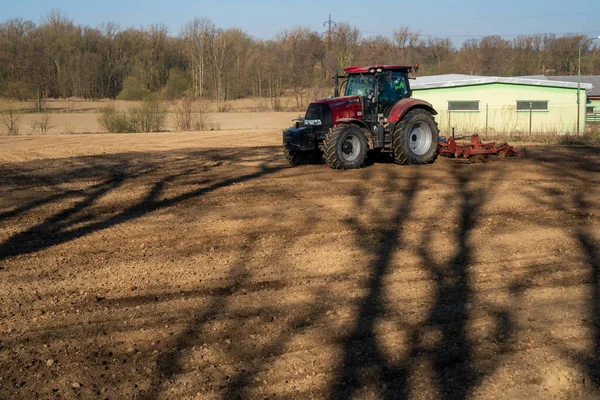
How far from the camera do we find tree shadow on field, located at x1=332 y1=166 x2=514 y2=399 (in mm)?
4863

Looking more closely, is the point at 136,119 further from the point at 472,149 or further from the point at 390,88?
the point at 472,149

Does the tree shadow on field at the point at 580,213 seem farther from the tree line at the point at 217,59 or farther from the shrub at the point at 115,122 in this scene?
the tree line at the point at 217,59

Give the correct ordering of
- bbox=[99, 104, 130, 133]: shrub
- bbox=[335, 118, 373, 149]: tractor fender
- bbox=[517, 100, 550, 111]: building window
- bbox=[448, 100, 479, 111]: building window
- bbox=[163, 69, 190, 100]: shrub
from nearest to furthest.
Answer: bbox=[335, 118, 373, 149]: tractor fender < bbox=[99, 104, 130, 133]: shrub < bbox=[517, 100, 550, 111]: building window < bbox=[448, 100, 479, 111]: building window < bbox=[163, 69, 190, 100]: shrub

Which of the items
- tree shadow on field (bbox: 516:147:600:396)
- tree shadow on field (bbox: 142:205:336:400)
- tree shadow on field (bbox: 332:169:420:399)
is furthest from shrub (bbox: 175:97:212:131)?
tree shadow on field (bbox: 142:205:336:400)

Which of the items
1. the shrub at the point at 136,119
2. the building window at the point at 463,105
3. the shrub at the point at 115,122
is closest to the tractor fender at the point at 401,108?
the building window at the point at 463,105

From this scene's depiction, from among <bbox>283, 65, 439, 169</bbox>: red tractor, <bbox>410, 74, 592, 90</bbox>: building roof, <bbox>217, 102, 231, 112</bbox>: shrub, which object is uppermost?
<bbox>410, 74, 592, 90</bbox>: building roof

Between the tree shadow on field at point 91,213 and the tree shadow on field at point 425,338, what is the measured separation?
391cm

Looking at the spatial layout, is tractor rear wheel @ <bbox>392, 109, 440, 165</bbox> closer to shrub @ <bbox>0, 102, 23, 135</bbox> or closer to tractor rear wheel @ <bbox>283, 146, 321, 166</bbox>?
tractor rear wheel @ <bbox>283, 146, 321, 166</bbox>

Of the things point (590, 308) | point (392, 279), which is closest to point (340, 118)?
point (392, 279)

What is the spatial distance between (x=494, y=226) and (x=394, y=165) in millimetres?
5993

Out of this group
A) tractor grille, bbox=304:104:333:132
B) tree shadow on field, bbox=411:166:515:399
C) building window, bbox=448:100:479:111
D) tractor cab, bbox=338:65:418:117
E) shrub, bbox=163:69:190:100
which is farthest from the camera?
shrub, bbox=163:69:190:100

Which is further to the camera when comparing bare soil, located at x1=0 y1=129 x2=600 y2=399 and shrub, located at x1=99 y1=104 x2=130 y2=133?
shrub, located at x1=99 y1=104 x2=130 y2=133

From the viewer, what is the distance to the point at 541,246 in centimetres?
848

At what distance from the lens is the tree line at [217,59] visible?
66812 millimetres
